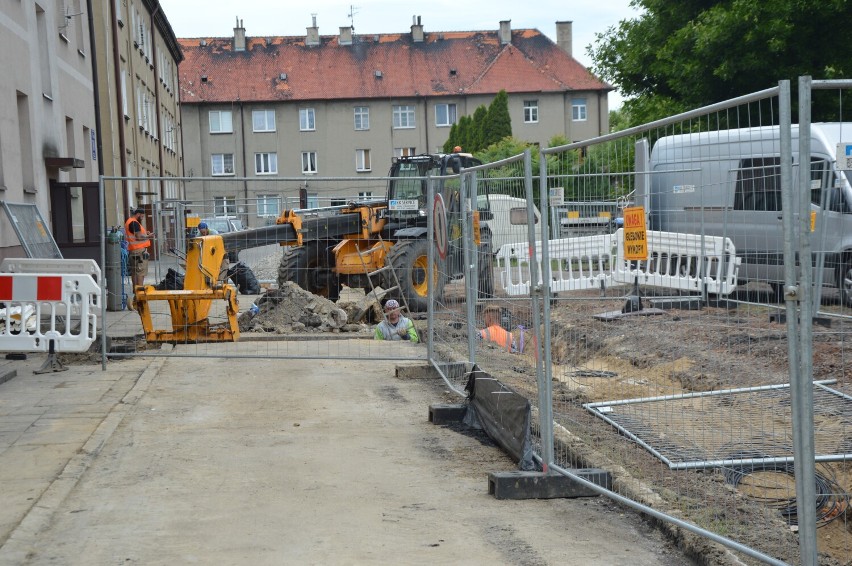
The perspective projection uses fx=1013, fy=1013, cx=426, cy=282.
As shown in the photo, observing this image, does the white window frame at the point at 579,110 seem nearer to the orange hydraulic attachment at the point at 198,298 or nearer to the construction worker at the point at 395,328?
the construction worker at the point at 395,328

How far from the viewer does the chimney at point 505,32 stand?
65.4 m

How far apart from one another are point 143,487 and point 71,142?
56.3 feet

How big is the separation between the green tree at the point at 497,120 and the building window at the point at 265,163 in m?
13.9

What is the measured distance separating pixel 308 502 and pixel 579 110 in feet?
193

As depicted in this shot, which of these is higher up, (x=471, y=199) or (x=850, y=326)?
(x=471, y=199)

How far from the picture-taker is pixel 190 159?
202 ft

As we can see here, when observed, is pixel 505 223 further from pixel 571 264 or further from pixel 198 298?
pixel 198 298

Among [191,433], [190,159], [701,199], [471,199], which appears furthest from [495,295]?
[190,159]

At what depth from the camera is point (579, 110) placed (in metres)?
62.2

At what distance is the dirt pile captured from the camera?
48.5ft

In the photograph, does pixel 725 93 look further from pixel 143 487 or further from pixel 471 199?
pixel 143 487

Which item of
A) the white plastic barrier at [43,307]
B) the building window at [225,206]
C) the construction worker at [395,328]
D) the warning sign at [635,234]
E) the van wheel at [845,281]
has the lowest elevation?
the construction worker at [395,328]

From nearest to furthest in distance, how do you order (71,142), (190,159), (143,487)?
(143,487)
(71,142)
(190,159)

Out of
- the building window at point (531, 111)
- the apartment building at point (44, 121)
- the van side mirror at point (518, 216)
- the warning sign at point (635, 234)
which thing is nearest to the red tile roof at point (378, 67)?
the building window at point (531, 111)
